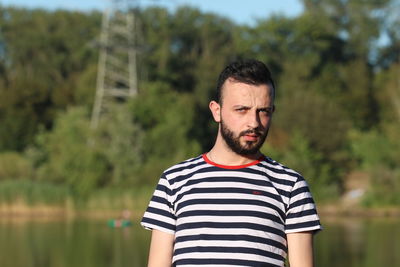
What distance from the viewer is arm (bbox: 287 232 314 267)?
3.42m

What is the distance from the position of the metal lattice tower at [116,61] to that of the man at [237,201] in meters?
41.3

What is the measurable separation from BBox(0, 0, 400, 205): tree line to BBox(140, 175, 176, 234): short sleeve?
3283cm

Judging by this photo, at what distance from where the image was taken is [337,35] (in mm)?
65562

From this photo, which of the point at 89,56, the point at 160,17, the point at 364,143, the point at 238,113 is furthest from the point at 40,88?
the point at 238,113

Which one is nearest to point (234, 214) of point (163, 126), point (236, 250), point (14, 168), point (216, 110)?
point (236, 250)

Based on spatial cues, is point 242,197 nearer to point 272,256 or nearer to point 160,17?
point 272,256

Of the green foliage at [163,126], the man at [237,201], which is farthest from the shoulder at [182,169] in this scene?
the green foliage at [163,126]

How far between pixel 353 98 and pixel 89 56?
55.0 feet

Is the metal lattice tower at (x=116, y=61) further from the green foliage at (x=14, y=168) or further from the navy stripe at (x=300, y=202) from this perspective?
the navy stripe at (x=300, y=202)

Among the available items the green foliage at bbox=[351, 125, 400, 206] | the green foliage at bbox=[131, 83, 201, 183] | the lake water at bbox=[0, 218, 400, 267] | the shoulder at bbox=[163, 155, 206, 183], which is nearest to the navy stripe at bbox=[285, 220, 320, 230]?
the shoulder at bbox=[163, 155, 206, 183]

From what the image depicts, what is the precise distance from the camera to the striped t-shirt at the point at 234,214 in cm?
338

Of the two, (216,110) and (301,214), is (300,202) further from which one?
(216,110)

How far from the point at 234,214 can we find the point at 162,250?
30cm

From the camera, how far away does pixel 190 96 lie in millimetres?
52000
